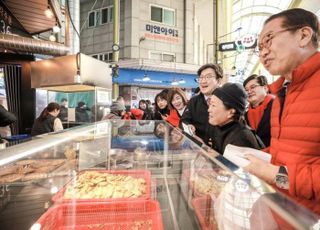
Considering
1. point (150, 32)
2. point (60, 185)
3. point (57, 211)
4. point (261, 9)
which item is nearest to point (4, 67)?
point (60, 185)

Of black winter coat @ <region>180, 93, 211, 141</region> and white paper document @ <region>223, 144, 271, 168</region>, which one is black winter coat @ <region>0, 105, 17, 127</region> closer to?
black winter coat @ <region>180, 93, 211, 141</region>

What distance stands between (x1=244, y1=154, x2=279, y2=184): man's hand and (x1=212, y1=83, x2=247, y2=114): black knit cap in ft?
2.31

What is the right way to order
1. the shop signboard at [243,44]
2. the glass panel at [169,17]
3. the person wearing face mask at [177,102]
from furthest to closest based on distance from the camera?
the glass panel at [169,17], the shop signboard at [243,44], the person wearing face mask at [177,102]

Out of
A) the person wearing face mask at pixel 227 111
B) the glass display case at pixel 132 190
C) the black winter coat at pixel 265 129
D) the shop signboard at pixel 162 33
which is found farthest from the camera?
the shop signboard at pixel 162 33

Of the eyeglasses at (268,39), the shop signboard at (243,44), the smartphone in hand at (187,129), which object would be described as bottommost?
the smartphone in hand at (187,129)

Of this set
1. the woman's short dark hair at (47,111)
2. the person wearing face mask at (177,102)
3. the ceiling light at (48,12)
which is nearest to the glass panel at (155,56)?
the ceiling light at (48,12)

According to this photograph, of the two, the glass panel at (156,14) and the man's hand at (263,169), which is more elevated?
the glass panel at (156,14)

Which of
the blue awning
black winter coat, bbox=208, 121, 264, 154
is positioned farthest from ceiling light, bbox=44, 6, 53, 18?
the blue awning

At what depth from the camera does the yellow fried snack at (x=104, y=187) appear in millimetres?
1578

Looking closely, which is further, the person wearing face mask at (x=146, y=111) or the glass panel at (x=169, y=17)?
the glass panel at (x=169, y=17)

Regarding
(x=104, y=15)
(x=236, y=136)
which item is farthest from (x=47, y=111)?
(x=104, y=15)

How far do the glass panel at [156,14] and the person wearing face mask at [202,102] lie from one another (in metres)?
10.3

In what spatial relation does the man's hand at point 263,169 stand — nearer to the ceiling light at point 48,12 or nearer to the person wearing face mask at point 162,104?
the person wearing face mask at point 162,104

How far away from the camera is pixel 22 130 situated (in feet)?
16.9
